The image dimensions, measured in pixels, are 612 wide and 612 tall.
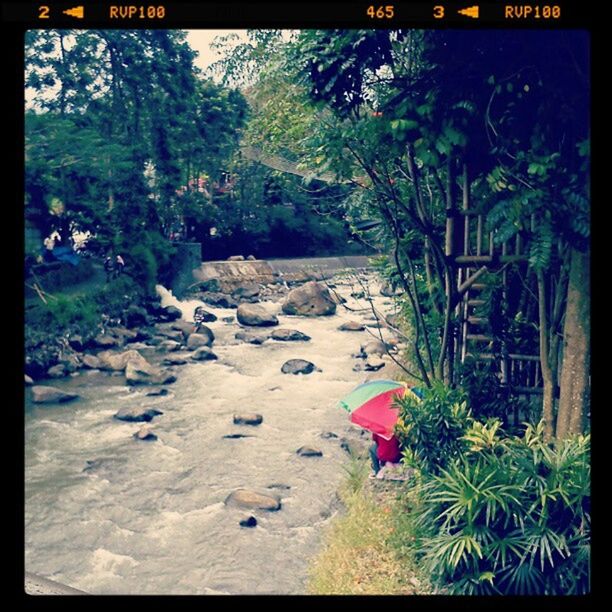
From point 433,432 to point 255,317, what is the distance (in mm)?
12153

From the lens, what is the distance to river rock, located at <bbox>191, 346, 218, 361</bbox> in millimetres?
13227

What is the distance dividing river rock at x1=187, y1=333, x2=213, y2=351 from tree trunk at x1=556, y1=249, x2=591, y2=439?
10468 mm

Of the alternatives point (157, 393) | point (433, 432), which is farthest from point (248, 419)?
point (433, 432)

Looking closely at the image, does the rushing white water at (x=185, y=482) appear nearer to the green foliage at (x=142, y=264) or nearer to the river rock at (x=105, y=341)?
the river rock at (x=105, y=341)

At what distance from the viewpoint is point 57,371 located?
11.4 m

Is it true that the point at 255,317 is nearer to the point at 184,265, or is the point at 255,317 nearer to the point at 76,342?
the point at 184,265

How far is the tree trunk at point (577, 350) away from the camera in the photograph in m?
4.22

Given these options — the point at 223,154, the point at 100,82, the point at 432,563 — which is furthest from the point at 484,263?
the point at 223,154

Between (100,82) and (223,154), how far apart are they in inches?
289

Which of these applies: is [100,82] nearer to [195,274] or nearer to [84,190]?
[84,190]

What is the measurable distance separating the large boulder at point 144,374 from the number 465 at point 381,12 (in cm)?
987

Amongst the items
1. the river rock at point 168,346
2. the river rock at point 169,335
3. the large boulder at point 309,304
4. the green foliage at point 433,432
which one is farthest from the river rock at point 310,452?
the large boulder at point 309,304

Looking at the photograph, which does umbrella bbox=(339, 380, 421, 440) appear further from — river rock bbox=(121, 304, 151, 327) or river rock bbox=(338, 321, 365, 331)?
river rock bbox=(338, 321, 365, 331)
